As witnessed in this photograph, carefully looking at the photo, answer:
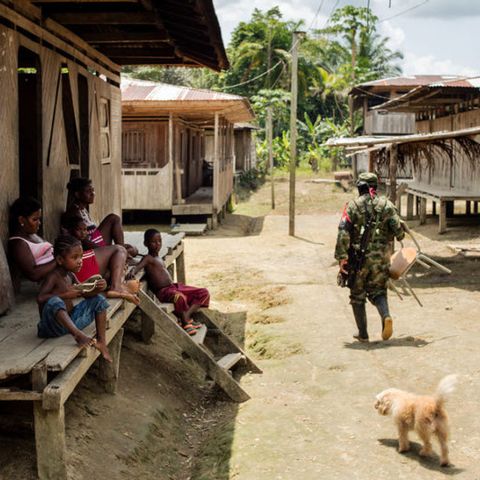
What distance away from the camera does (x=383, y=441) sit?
18.7 ft

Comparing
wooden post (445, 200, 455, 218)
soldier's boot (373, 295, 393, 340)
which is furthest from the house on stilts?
wooden post (445, 200, 455, 218)

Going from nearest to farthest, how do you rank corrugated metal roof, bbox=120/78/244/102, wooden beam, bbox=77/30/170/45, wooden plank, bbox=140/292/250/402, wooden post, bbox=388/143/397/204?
1. wooden plank, bbox=140/292/250/402
2. wooden beam, bbox=77/30/170/45
3. wooden post, bbox=388/143/397/204
4. corrugated metal roof, bbox=120/78/244/102

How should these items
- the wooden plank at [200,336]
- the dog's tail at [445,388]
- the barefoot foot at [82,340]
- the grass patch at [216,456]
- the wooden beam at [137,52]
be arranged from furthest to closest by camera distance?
the wooden beam at [137,52] < the wooden plank at [200,336] < the grass patch at [216,456] < the dog's tail at [445,388] < the barefoot foot at [82,340]

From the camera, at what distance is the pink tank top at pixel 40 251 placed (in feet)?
19.2

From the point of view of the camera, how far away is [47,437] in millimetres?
4168

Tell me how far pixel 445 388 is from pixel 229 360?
2905 millimetres

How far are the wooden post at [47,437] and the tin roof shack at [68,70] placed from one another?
5.34 ft

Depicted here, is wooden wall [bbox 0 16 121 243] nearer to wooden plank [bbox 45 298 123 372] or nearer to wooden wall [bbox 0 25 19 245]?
wooden wall [bbox 0 25 19 245]

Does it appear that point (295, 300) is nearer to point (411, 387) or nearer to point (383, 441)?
point (411, 387)

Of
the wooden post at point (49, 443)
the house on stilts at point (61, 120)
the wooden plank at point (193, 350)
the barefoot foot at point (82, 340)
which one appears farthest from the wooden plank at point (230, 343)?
the wooden post at point (49, 443)

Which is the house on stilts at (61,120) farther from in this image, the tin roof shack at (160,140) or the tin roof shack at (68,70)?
the tin roof shack at (160,140)

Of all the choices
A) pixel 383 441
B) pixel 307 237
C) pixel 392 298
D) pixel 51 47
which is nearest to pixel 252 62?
pixel 307 237

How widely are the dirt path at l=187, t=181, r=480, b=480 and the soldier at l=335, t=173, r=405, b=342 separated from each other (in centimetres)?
56

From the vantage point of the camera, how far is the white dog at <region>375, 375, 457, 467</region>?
5070 mm
